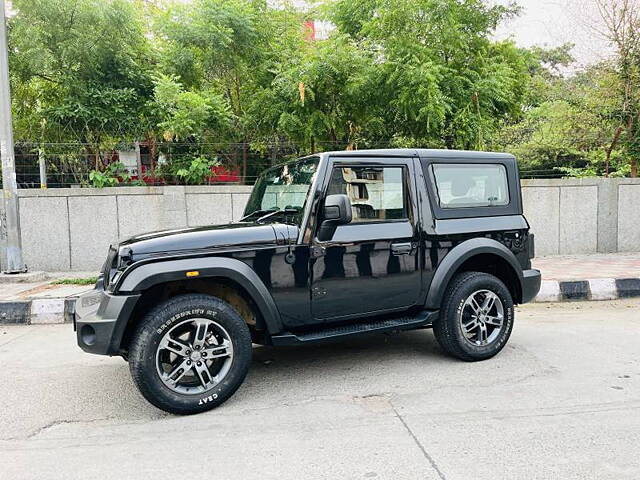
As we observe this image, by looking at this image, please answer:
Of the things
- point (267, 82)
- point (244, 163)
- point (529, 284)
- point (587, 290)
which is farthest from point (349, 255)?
point (267, 82)

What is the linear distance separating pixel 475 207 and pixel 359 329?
158cm

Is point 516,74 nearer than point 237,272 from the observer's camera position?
No

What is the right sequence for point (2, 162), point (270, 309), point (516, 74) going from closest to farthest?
1. point (270, 309)
2. point (2, 162)
3. point (516, 74)

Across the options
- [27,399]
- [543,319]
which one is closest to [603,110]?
[543,319]

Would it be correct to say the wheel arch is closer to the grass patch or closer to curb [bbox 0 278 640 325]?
curb [bbox 0 278 640 325]

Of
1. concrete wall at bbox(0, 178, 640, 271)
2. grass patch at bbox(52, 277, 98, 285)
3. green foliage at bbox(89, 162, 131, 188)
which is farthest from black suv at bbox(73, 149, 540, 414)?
green foliage at bbox(89, 162, 131, 188)

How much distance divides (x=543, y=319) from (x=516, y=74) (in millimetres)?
7771

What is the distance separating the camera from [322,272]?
12.8 ft

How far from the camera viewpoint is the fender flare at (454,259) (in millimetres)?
4293

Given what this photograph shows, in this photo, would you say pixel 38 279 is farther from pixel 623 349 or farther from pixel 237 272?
pixel 623 349

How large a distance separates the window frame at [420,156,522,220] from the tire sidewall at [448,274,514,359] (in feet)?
1.93

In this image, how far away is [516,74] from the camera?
1195 centimetres

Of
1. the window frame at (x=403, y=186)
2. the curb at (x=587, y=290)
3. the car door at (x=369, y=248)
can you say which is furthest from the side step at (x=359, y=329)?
the curb at (x=587, y=290)

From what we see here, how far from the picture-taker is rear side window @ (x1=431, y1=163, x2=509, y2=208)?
4.47m
